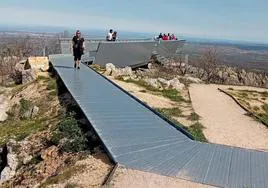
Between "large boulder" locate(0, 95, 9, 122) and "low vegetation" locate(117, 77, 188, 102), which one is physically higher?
"low vegetation" locate(117, 77, 188, 102)

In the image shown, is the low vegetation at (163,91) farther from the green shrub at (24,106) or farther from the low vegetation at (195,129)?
the green shrub at (24,106)

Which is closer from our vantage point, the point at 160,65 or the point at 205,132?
the point at 205,132

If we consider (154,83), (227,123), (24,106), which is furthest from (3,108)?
(227,123)

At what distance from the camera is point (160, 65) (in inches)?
1532

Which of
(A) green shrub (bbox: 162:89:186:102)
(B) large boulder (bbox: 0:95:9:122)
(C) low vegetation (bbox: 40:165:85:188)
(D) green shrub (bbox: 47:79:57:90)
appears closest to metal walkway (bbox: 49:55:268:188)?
(C) low vegetation (bbox: 40:165:85:188)

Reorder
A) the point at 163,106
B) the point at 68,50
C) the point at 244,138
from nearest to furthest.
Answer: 1. the point at 244,138
2. the point at 163,106
3. the point at 68,50

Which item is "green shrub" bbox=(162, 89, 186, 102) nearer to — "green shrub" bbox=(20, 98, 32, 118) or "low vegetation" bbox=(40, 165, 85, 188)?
"green shrub" bbox=(20, 98, 32, 118)

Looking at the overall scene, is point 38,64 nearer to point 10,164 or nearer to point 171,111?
point 171,111

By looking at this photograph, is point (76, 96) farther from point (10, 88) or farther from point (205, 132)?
point (10, 88)

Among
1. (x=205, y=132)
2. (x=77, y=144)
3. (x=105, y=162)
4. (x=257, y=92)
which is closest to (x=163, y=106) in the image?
(x=205, y=132)

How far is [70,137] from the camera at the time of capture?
38.2 feet

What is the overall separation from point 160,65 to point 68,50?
12.5 metres

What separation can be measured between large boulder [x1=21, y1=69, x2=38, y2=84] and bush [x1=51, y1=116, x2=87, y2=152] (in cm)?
1002

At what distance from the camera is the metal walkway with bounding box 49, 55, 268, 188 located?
29.8ft
